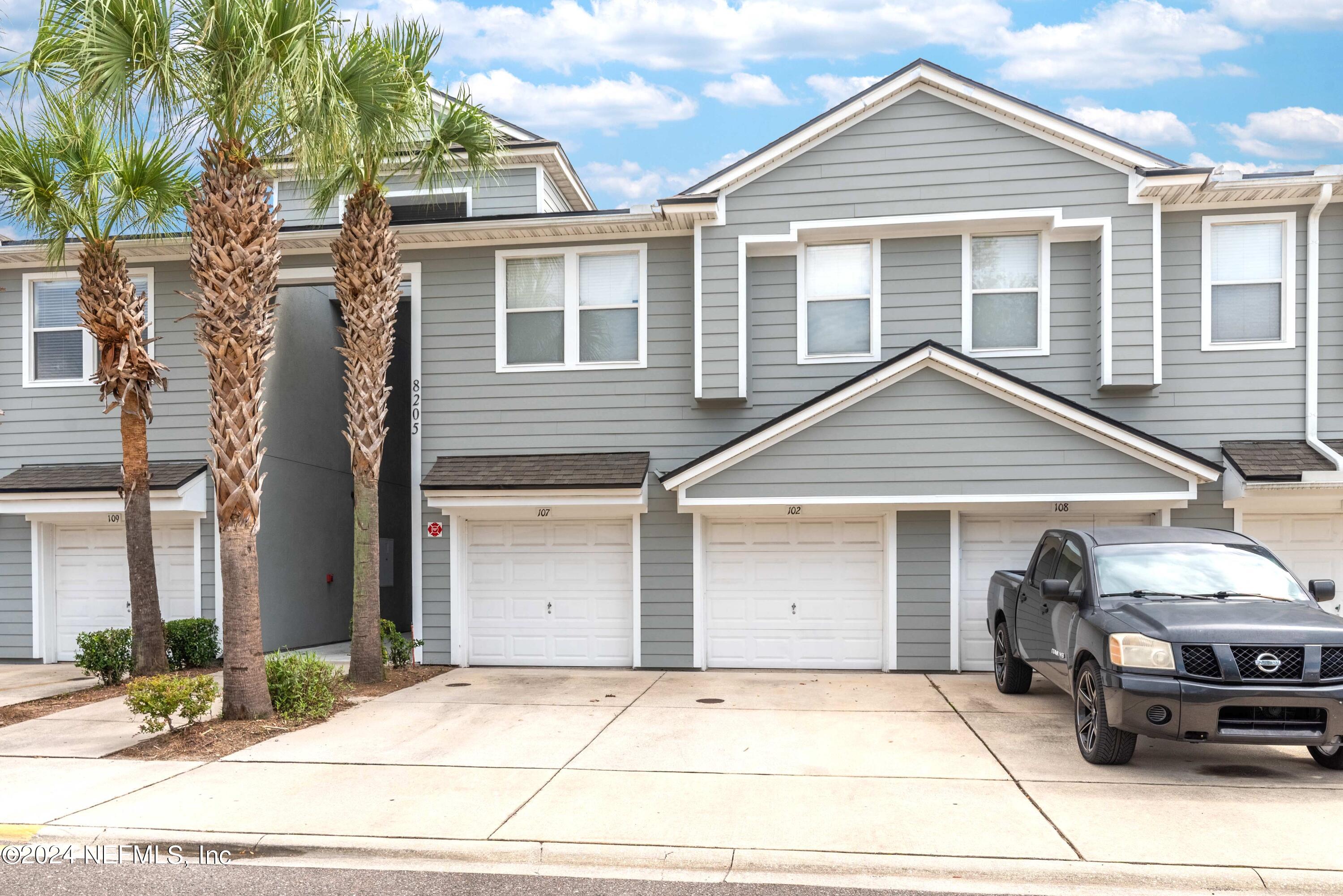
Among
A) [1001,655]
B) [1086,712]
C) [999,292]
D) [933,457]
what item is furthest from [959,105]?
[1086,712]

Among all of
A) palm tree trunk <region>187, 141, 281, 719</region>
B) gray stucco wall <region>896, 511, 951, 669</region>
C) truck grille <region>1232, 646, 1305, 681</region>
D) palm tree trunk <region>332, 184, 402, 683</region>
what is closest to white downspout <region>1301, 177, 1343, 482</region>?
gray stucco wall <region>896, 511, 951, 669</region>

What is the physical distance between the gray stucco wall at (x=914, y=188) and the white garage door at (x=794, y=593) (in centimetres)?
204

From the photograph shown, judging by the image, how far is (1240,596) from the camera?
824 centimetres

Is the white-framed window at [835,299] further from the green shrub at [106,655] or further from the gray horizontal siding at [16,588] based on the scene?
the gray horizontal siding at [16,588]

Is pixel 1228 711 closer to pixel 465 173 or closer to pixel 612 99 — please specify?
pixel 465 173

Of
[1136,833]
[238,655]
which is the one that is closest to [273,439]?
[238,655]

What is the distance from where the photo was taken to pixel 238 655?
9.64 meters

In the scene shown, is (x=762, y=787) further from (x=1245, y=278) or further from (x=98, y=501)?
(x=98, y=501)

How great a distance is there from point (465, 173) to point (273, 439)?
17.0ft

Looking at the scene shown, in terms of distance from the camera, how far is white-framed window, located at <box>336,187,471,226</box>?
1662cm

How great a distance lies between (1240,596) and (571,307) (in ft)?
29.8

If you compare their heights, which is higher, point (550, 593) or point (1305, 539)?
point (1305, 539)

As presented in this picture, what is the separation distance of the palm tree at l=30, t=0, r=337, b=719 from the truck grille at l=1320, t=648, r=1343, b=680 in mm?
8957

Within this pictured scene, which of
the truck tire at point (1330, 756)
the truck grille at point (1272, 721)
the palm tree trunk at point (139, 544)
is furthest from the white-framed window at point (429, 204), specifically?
the truck tire at point (1330, 756)
